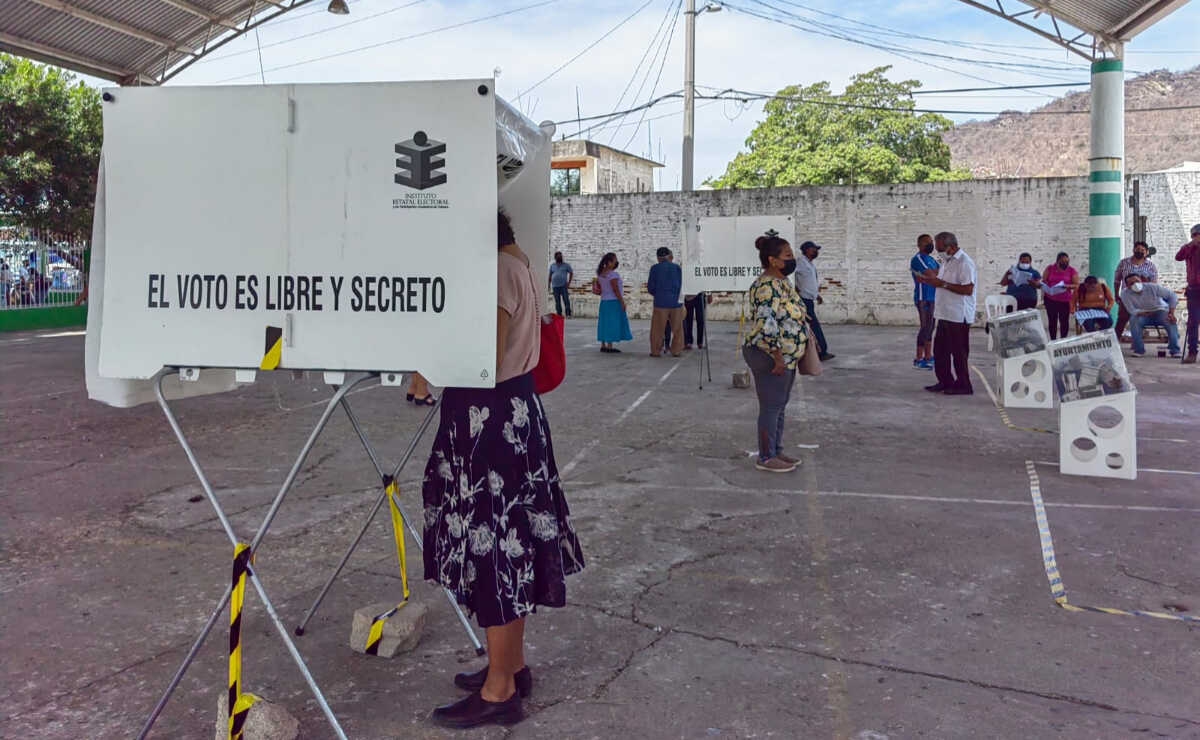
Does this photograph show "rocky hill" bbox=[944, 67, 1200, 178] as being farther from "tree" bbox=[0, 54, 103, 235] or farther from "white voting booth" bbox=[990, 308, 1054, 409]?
"white voting booth" bbox=[990, 308, 1054, 409]

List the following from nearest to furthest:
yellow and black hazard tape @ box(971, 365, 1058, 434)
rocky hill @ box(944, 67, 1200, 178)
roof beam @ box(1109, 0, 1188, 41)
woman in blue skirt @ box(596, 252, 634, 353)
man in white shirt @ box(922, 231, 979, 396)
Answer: yellow and black hazard tape @ box(971, 365, 1058, 434) → man in white shirt @ box(922, 231, 979, 396) → roof beam @ box(1109, 0, 1188, 41) → woman in blue skirt @ box(596, 252, 634, 353) → rocky hill @ box(944, 67, 1200, 178)

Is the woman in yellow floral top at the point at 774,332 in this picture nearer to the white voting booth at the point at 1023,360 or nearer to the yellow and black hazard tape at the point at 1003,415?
the yellow and black hazard tape at the point at 1003,415

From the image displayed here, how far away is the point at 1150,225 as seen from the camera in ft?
63.5

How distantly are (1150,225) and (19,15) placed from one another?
66.6 feet

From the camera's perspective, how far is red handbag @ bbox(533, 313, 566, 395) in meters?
3.30

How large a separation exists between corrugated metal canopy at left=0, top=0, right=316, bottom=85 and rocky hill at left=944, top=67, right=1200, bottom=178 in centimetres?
6613

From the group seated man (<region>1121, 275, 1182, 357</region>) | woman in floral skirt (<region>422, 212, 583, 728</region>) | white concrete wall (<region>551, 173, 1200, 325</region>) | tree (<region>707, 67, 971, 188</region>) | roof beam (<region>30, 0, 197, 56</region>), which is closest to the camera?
woman in floral skirt (<region>422, 212, 583, 728</region>)

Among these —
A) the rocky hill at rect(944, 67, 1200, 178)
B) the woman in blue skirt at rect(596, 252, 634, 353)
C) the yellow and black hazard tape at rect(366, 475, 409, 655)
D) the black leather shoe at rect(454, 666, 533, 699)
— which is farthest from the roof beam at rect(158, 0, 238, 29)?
the rocky hill at rect(944, 67, 1200, 178)

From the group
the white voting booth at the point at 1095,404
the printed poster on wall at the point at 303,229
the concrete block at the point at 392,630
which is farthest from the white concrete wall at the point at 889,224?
the printed poster on wall at the point at 303,229

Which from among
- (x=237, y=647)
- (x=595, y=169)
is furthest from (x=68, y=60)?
(x=595, y=169)

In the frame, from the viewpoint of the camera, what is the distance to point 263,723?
296 cm

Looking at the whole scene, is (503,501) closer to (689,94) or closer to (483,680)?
(483,680)

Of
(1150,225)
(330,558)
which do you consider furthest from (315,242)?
(1150,225)

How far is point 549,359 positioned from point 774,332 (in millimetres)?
3617
